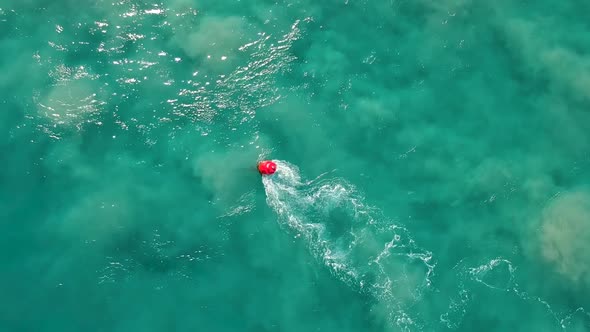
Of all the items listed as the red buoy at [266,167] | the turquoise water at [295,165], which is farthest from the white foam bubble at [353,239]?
the red buoy at [266,167]

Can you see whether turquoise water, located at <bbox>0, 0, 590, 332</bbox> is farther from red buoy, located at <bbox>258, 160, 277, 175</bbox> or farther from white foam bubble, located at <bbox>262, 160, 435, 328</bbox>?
red buoy, located at <bbox>258, 160, 277, 175</bbox>

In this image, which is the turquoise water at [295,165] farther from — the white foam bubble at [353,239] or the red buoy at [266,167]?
the red buoy at [266,167]

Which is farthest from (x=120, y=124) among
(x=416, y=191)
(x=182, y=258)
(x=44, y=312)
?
(x=416, y=191)

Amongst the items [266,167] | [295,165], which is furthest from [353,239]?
[266,167]

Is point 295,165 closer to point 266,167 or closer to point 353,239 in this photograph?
point 266,167

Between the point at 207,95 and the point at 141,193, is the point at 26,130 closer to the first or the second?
the point at 141,193

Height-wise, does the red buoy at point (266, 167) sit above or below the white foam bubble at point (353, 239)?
above

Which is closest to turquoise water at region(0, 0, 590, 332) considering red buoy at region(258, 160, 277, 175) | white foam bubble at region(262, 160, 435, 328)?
white foam bubble at region(262, 160, 435, 328)

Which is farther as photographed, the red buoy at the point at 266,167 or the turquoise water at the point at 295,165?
the red buoy at the point at 266,167
